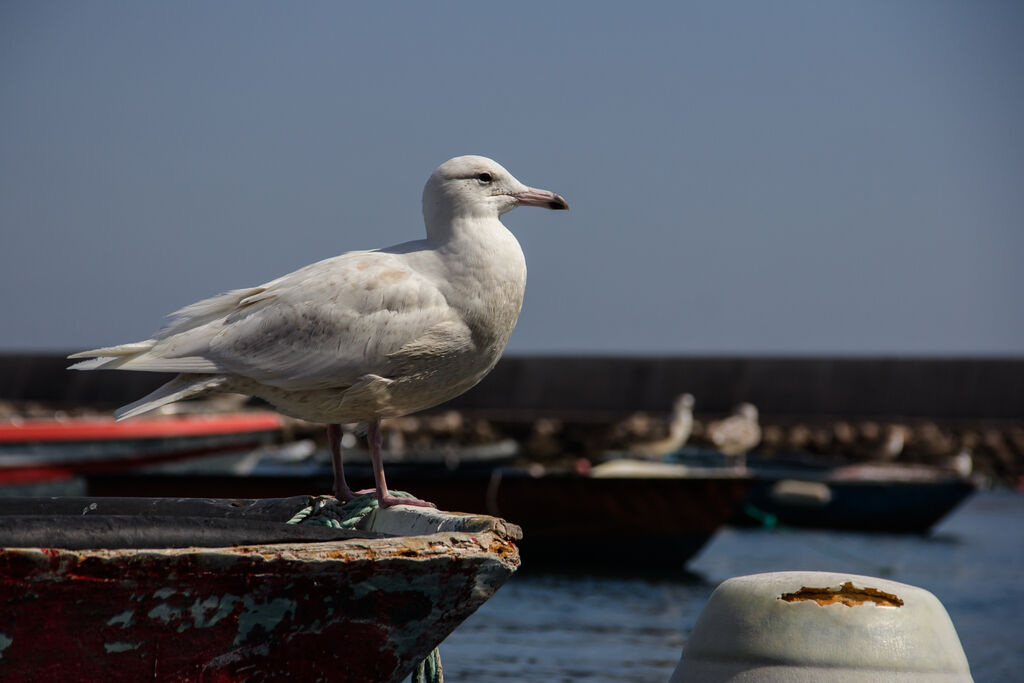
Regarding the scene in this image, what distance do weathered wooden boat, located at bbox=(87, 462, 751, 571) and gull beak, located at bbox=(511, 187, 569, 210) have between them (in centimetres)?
606

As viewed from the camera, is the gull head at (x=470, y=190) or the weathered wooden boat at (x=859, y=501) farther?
the weathered wooden boat at (x=859, y=501)

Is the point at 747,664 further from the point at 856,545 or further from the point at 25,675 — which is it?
the point at 856,545

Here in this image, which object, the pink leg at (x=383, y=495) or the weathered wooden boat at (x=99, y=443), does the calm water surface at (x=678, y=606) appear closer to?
Result: the pink leg at (x=383, y=495)

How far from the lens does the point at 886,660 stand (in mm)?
3320

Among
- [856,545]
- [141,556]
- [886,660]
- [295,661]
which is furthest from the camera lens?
[856,545]

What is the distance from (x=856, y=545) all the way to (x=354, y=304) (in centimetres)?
1176

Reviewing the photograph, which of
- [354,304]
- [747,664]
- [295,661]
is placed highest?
[354,304]

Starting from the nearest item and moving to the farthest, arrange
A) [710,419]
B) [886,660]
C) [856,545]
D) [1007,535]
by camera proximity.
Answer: [886,660] < [856,545] < [1007,535] < [710,419]

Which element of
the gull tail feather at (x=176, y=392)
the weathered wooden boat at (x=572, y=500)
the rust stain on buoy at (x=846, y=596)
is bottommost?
the weathered wooden boat at (x=572, y=500)

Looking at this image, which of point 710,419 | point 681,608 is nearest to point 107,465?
point 681,608

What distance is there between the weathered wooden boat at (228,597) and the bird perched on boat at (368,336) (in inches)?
27.1

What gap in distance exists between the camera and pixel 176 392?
336 centimetres

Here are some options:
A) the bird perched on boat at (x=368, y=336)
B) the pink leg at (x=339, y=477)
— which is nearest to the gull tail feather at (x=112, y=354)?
the bird perched on boat at (x=368, y=336)

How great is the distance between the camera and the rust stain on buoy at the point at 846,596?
136 inches
